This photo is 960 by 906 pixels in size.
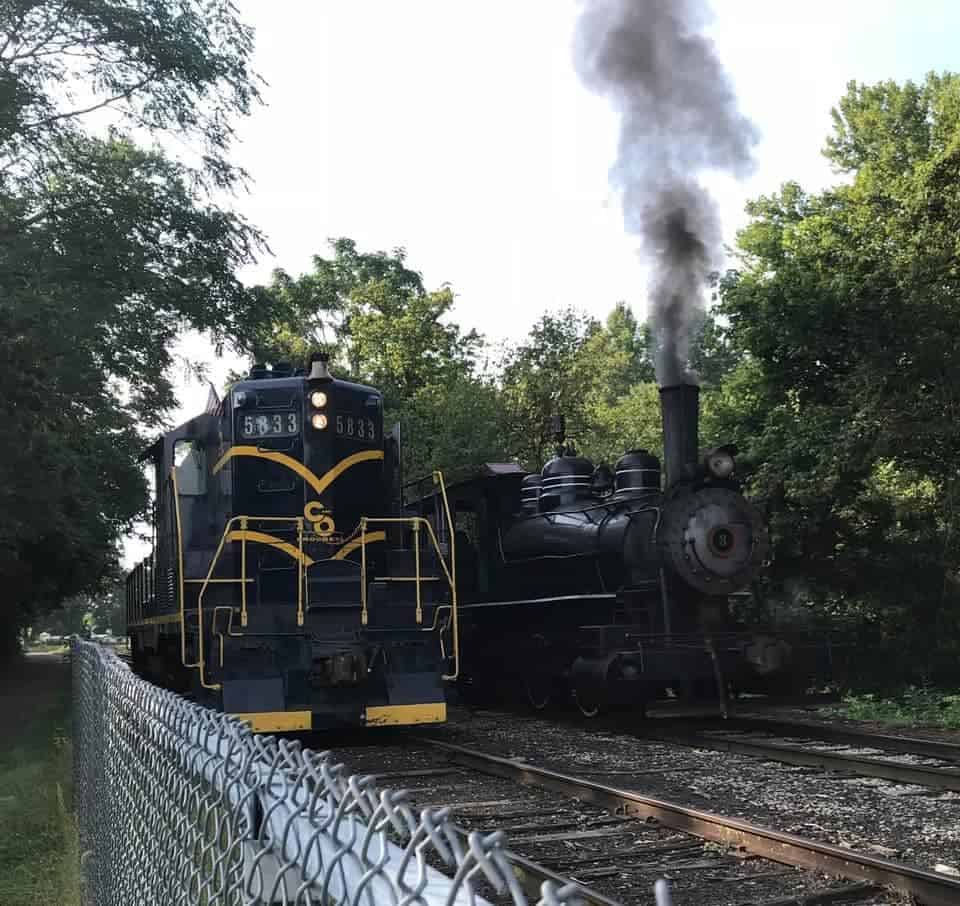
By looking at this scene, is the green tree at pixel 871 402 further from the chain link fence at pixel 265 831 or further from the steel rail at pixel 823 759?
the chain link fence at pixel 265 831

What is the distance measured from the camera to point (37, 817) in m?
10.2

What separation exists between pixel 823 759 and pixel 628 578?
439cm

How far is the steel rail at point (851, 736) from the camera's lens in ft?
35.5

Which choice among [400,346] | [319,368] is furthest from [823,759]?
[400,346]

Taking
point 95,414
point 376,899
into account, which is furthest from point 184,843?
point 95,414

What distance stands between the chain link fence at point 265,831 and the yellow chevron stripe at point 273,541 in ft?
26.9

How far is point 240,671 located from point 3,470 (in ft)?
19.5

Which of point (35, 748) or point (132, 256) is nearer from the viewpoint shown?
point (35, 748)

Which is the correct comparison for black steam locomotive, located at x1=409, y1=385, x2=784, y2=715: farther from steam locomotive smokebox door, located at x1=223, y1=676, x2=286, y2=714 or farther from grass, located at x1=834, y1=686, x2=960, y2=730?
steam locomotive smokebox door, located at x1=223, y1=676, x2=286, y2=714

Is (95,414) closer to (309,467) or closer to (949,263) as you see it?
(309,467)

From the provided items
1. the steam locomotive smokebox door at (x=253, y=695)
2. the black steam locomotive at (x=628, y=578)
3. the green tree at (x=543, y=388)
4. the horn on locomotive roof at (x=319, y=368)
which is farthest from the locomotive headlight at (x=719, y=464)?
the green tree at (x=543, y=388)

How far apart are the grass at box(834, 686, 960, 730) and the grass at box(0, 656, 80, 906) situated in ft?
31.4

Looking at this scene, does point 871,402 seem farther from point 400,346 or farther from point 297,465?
point 400,346

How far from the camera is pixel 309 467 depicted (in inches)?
509
